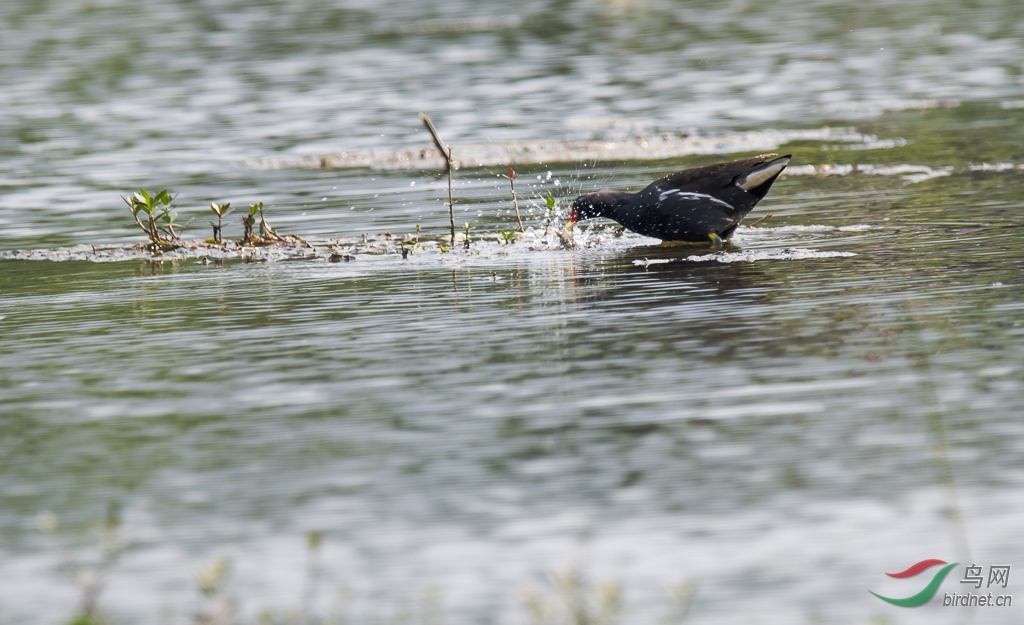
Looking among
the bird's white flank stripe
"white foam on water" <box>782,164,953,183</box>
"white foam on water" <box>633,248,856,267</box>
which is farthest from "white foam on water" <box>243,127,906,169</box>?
"white foam on water" <box>633,248,856,267</box>

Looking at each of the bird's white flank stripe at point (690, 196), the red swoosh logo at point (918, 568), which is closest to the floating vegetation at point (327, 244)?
the bird's white flank stripe at point (690, 196)

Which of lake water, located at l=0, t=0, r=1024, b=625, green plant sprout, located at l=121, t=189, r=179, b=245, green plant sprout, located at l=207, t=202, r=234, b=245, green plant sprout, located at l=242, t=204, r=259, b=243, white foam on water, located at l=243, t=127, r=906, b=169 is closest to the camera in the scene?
lake water, located at l=0, t=0, r=1024, b=625

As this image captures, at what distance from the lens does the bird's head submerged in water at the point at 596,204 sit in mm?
13000

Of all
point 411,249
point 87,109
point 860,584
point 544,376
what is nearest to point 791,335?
point 544,376

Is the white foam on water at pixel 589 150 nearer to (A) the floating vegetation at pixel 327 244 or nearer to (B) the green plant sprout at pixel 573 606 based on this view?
(A) the floating vegetation at pixel 327 244

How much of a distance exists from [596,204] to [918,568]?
786cm

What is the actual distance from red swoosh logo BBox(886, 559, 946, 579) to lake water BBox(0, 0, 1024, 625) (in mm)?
37

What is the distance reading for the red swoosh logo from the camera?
216 inches

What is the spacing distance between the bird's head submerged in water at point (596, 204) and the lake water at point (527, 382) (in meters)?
0.31

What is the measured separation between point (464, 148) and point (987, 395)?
1278 cm

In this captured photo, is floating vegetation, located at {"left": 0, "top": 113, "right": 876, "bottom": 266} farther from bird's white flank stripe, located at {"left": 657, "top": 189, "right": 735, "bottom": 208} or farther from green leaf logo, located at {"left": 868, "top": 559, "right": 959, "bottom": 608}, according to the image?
green leaf logo, located at {"left": 868, "top": 559, "right": 959, "bottom": 608}

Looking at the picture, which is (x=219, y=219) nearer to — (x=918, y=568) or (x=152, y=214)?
(x=152, y=214)

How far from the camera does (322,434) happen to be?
7.46m

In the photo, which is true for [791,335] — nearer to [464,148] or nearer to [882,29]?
[464,148]
